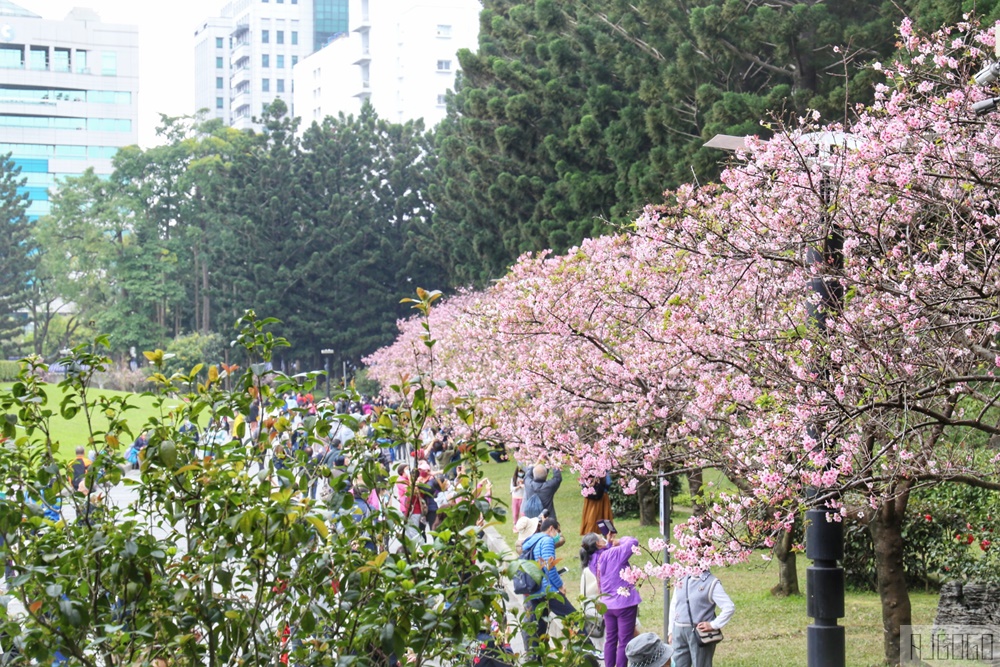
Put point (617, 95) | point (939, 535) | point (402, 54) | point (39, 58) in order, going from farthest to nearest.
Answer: point (39, 58) → point (402, 54) → point (617, 95) → point (939, 535)

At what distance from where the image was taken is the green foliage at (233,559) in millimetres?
3760

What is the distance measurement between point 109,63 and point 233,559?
424ft

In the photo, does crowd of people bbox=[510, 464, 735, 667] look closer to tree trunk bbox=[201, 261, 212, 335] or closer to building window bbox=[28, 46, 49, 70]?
tree trunk bbox=[201, 261, 212, 335]

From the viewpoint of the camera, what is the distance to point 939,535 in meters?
12.9

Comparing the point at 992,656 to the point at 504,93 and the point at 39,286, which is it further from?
the point at 39,286

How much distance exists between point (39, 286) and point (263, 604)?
80630 mm

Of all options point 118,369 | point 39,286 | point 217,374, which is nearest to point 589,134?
point 217,374

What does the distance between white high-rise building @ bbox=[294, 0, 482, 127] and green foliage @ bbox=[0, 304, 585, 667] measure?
246 feet

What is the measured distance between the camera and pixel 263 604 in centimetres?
432

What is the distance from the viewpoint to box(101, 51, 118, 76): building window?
12312 cm

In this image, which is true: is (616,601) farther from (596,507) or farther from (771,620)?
(596,507)

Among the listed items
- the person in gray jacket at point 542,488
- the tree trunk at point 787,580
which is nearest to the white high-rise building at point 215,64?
the person in gray jacket at point 542,488

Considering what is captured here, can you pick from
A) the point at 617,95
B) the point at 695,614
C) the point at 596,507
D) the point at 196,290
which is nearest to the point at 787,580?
the point at 596,507

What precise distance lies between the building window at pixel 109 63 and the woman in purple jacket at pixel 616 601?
4857 inches
